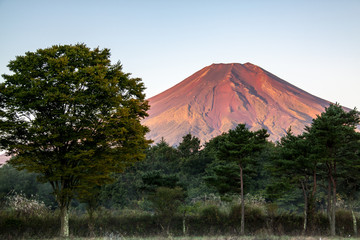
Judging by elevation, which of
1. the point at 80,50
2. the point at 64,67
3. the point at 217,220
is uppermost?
the point at 80,50

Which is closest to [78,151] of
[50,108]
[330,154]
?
[50,108]

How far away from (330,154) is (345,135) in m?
1.97

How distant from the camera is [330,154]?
1045 inches

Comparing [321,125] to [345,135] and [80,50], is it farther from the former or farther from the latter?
[80,50]

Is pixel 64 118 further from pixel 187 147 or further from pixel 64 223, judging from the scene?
pixel 187 147

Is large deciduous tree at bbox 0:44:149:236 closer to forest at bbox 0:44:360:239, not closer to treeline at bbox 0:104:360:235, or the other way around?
forest at bbox 0:44:360:239

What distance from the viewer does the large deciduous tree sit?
802 inches

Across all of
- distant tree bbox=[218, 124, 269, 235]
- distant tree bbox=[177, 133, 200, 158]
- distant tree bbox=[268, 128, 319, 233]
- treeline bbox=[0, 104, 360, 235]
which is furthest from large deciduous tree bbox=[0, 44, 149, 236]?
distant tree bbox=[177, 133, 200, 158]

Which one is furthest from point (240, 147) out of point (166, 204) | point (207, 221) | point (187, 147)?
point (187, 147)

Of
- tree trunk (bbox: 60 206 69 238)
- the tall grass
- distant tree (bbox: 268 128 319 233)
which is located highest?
distant tree (bbox: 268 128 319 233)

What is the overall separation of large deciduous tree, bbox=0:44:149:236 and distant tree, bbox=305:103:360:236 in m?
14.2

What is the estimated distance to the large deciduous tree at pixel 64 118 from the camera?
66.8 feet

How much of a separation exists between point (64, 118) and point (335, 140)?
1985cm

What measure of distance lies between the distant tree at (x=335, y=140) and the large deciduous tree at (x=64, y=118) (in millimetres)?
14161
